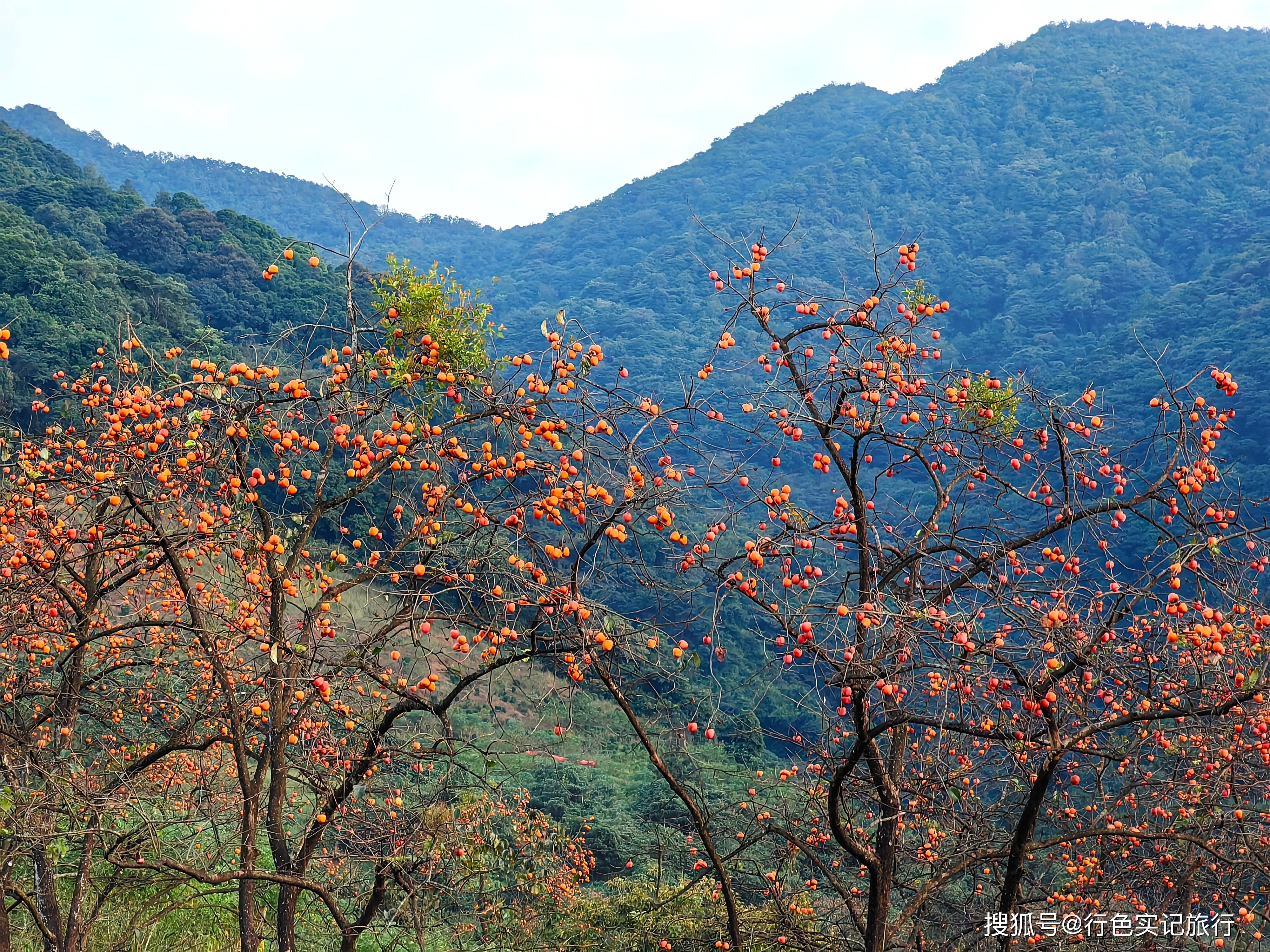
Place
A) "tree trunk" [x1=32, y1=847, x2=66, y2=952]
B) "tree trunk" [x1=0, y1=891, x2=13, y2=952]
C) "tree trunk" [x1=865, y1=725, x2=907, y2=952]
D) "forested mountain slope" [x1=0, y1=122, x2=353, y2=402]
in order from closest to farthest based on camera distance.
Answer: "tree trunk" [x1=865, y1=725, x2=907, y2=952]
"tree trunk" [x1=0, y1=891, x2=13, y2=952]
"tree trunk" [x1=32, y1=847, x2=66, y2=952]
"forested mountain slope" [x1=0, y1=122, x2=353, y2=402]

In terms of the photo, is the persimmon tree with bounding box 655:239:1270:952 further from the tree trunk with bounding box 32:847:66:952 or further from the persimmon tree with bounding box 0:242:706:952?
the tree trunk with bounding box 32:847:66:952

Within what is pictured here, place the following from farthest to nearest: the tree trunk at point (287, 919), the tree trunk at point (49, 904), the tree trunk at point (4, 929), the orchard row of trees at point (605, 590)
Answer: the tree trunk at point (49, 904) < the tree trunk at point (4, 929) < the tree trunk at point (287, 919) < the orchard row of trees at point (605, 590)

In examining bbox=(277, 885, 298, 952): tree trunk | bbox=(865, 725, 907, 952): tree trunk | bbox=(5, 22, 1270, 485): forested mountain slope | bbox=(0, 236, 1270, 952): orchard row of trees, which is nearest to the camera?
bbox=(0, 236, 1270, 952): orchard row of trees


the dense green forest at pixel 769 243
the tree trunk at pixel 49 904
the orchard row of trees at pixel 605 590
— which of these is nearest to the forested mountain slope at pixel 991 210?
the dense green forest at pixel 769 243

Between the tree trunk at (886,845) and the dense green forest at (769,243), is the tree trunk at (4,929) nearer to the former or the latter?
the dense green forest at (769,243)

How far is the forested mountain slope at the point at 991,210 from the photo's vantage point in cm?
3562

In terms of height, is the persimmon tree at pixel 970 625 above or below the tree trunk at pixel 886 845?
above

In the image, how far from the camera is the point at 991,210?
48.6m

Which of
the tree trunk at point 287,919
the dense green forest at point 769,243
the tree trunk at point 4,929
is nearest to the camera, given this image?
the tree trunk at point 287,919

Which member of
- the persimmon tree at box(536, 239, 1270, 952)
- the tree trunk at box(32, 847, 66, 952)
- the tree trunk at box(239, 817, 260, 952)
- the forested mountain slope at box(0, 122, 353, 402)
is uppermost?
A: the forested mountain slope at box(0, 122, 353, 402)

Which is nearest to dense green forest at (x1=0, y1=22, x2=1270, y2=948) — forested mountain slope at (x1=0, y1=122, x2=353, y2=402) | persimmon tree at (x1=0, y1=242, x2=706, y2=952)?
forested mountain slope at (x1=0, y1=122, x2=353, y2=402)

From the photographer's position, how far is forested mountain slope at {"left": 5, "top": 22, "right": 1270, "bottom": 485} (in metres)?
35.6

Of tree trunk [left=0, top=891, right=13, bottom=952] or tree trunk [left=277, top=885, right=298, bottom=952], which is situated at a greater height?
tree trunk [left=277, top=885, right=298, bottom=952]

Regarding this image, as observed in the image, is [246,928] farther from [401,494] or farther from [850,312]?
[850,312]
